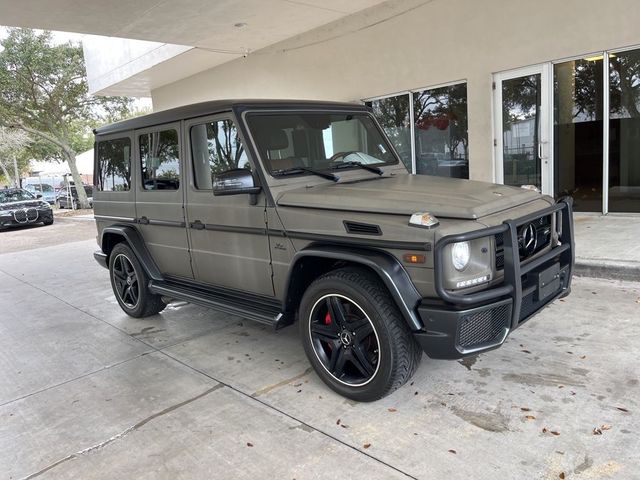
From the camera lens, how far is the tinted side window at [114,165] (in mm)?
5137

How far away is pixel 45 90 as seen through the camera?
22.1 m

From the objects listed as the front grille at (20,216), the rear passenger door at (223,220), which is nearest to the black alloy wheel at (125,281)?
the rear passenger door at (223,220)

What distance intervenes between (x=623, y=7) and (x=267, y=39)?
783 cm

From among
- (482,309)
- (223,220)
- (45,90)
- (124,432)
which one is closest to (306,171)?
(223,220)

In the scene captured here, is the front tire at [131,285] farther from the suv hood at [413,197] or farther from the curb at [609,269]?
the curb at [609,269]

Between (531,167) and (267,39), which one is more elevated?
(267,39)

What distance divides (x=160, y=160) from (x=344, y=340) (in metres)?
2.55

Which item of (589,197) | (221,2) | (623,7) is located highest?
(221,2)

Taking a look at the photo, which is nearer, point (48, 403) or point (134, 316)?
point (48, 403)

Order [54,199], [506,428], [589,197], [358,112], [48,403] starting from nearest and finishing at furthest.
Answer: [506,428] < [48,403] < [358,112] < [589,197] < [54,199]

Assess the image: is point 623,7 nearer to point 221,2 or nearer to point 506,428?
point 221,2

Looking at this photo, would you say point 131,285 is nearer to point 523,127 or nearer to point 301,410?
point 301,410

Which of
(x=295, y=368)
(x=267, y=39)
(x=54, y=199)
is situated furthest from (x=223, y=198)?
(x=54, y=199)

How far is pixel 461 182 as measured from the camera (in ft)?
12.6
